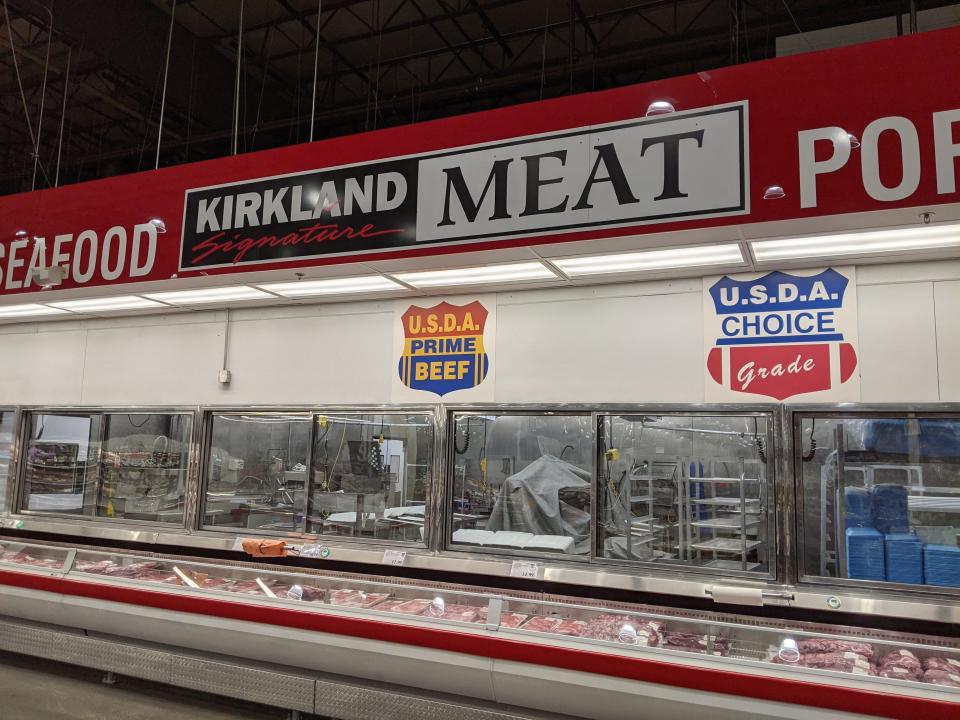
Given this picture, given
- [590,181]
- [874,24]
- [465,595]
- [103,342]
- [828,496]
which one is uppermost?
[874,24]

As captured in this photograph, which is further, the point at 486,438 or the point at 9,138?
the point at 9,138

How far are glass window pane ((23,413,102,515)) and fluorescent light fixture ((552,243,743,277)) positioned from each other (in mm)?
4711

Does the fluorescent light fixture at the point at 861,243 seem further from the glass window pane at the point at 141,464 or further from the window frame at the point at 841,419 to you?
the glass window pane at the point at 141,464

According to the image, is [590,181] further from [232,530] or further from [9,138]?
[9,138]

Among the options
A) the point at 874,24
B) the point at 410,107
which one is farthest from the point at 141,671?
the point at 410,107

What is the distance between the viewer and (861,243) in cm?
344

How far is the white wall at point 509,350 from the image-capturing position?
364cm

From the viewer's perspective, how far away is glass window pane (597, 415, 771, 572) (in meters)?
4.32

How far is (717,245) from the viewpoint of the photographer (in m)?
3.51

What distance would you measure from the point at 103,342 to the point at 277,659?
3.54m

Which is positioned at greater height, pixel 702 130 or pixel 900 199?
pixel 702 130

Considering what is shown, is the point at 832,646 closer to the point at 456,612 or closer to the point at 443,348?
the point at 456,612

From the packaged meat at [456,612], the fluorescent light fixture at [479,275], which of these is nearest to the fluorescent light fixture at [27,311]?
the fluorescent light fixture at [479,275]

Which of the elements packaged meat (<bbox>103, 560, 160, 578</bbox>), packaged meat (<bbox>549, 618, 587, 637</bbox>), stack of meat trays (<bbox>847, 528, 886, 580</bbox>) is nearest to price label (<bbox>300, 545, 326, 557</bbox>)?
packaged meat (<bbox>103, 560, 160, 578</bbox>)
